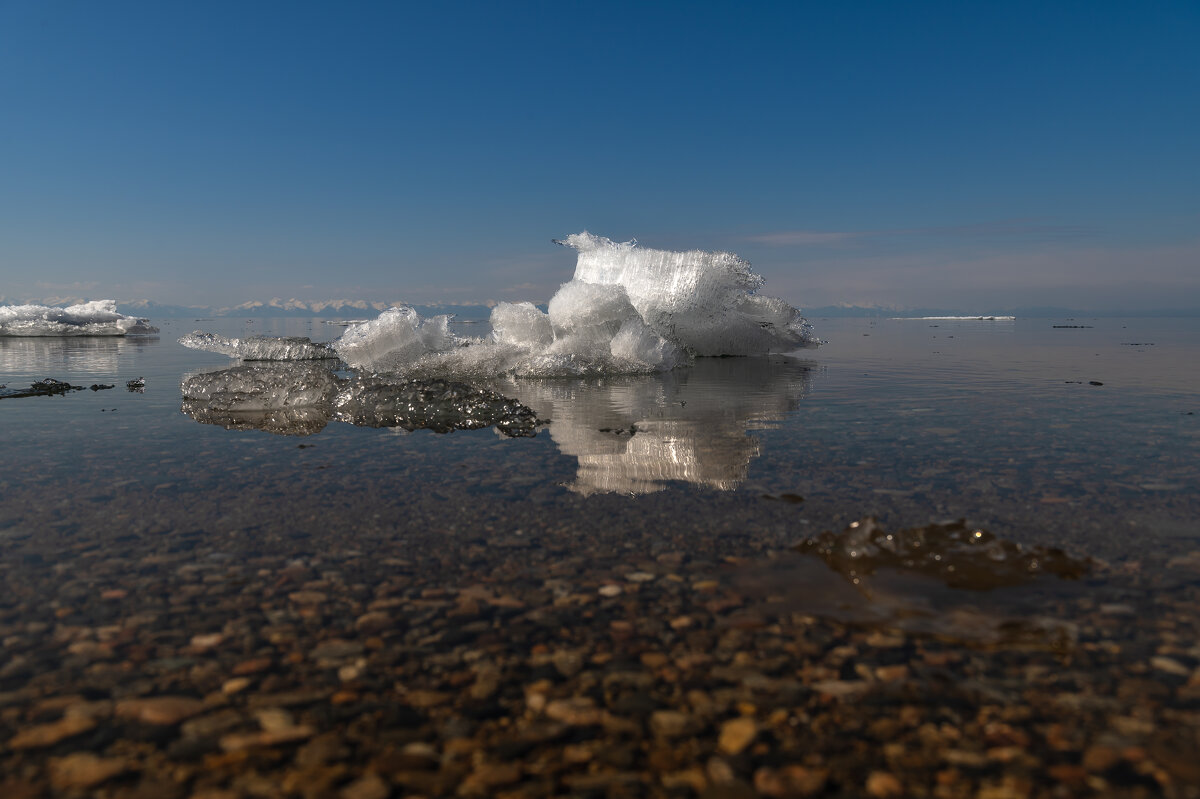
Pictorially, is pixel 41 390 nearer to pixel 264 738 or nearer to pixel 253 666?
pixel 253 666

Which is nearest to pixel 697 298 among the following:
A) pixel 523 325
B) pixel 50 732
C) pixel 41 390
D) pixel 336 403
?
pixel 523 325

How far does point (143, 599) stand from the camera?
243 centimetres

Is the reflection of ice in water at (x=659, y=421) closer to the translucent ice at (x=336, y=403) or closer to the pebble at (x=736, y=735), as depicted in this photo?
the translucent ice at (x=336, y=403)

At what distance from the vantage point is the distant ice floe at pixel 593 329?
39.0 ft

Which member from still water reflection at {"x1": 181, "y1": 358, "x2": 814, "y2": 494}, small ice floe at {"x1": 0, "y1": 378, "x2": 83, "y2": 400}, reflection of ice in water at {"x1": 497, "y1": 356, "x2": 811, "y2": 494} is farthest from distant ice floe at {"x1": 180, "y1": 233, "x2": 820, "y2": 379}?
small ice floe at {"x1": 0, "y1": 378, "x2": 83, "y2": 400}

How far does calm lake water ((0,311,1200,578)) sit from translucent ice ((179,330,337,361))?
694 centimetres

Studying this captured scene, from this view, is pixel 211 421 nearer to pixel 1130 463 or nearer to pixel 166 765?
pixel 166 765

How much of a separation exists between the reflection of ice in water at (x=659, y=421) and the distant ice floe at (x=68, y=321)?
31770 millimetres

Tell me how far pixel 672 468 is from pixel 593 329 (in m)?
8.10

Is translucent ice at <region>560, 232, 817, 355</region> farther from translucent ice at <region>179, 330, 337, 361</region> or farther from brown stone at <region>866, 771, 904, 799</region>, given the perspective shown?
brown stone at <region>866, 771, 904, 799</region>

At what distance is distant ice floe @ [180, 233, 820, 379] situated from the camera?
11875 mm

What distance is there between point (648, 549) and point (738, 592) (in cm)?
54

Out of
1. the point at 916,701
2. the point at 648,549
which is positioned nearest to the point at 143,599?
the point at 648,549

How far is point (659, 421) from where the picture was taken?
21.9 feet
